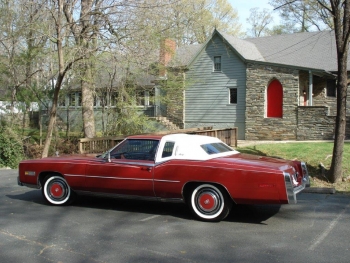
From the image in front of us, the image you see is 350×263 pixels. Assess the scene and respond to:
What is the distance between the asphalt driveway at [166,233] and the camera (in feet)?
16.4

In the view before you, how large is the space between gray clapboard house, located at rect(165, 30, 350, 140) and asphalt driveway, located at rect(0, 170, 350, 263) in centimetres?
1541

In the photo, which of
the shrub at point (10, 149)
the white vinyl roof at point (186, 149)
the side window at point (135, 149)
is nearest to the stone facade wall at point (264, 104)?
the shrub at point (10, 149)

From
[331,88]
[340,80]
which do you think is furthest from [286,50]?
[340,80]

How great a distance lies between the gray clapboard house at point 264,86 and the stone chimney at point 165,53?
2999 mm

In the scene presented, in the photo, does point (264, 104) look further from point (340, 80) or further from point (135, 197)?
point (135, 197)

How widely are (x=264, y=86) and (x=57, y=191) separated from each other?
59.5 feet

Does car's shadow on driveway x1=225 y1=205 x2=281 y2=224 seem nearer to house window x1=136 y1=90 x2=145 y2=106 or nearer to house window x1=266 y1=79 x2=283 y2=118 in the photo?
house window x1=136 y1=90 x2=145 y2=106

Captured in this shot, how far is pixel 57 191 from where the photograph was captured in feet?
26.0

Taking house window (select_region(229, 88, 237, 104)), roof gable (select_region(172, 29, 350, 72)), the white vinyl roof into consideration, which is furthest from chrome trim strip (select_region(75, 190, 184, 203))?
house window (select_region(229, 88, 237, 104))

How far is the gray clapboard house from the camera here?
22953 mm

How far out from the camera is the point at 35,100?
21.2 metres

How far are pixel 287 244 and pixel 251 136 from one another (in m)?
19.4

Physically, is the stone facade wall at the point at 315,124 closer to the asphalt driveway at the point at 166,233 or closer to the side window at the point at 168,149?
the asphalt driveway at the point at 166,233

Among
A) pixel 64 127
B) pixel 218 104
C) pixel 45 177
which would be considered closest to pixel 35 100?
pixel 64 127
